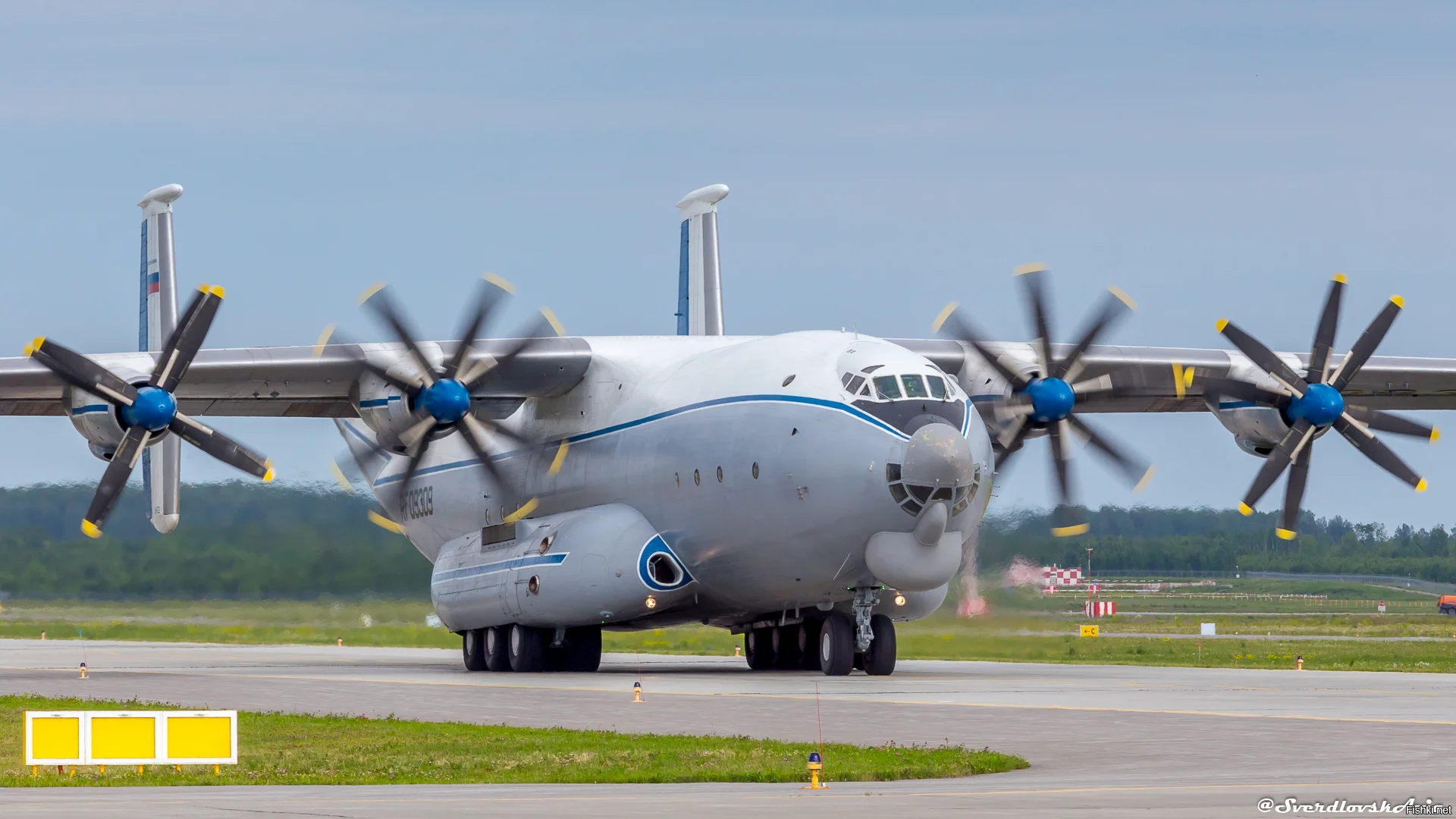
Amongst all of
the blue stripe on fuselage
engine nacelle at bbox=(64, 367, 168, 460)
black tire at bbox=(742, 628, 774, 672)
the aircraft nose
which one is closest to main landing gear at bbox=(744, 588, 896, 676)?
black tire at bbox=(742, 628, 774, 672)

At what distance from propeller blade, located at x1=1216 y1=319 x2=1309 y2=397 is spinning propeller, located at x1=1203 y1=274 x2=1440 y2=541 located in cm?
1

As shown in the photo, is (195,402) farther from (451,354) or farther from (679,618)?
(679,618)

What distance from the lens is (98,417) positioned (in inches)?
1055

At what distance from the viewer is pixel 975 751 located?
1466 cm

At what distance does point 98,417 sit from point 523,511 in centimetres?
716

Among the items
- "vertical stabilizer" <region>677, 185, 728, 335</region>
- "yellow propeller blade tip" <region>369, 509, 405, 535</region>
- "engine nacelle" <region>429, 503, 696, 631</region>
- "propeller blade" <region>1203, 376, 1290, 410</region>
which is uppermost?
"vertical stabilizer" <region>677, 185, 728, 335</region>

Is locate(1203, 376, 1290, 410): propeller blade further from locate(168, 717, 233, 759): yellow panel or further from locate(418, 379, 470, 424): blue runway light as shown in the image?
locate(168, 717, 233, 759): yellow panel

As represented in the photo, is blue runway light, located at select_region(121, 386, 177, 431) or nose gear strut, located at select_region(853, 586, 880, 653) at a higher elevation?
blue runway light, located at select_region(121, 386, 177, 431)

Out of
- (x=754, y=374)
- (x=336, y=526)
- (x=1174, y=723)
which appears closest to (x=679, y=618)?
(x=754, y=374)

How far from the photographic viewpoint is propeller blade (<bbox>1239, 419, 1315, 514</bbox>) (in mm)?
28766

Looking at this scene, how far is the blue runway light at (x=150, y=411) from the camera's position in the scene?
26.1m

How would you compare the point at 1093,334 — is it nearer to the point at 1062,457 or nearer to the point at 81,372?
the point at 1062,457

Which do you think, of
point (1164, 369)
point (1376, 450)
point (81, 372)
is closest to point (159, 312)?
point (81, 372)

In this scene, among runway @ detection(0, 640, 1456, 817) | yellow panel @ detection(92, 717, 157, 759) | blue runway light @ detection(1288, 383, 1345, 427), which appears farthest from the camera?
blue runway light @ detection(1288, 383, 1345, 427)
